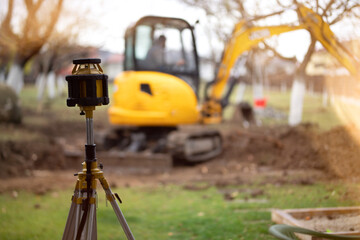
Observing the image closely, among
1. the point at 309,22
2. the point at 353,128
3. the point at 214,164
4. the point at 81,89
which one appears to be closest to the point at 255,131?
the point at 214,164

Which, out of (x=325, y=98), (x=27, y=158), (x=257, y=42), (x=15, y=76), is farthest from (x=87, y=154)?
(x=325, y=98)

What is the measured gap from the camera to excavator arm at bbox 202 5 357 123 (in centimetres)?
518

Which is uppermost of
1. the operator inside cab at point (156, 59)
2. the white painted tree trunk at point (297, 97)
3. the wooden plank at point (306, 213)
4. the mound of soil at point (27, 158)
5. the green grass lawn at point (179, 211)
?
the operator inside cab at point (156, 59)

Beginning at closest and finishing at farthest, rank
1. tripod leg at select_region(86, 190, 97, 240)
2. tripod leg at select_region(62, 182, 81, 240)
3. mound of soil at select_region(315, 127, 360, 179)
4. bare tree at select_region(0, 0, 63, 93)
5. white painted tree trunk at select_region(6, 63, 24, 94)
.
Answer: tripod leg at select_region(86, 190, 97, 240) → tripod leg at select_region(62, 182, 81, 240) → mound of soil at select_region(315, 127, 360, 179) → bare tree at select_region(0, 0, 63, 93) → white painted tree trunk at select_region(6, 63, 24, 94)

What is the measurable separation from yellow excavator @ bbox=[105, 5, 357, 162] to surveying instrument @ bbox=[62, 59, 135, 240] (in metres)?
6.74

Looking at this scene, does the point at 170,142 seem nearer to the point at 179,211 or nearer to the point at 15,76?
the point at 179,211

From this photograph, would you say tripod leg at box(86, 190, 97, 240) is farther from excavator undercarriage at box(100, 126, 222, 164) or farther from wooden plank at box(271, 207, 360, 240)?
excavator undercarriage at box(100, 126, 222, 164)

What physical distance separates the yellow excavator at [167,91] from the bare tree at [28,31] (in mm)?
5135

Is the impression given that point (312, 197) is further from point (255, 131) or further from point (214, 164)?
point (255, 131)

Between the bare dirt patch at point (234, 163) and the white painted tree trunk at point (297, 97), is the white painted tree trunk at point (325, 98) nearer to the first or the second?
the white painted tree trunk at point (297, 97)

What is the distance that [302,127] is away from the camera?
11.6 metres

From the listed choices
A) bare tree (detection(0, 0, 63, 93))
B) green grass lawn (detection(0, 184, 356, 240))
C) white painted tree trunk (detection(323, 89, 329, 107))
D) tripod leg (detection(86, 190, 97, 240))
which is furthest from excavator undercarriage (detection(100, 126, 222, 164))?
white painted tree trunk (detection(323, 89, 329, 107))

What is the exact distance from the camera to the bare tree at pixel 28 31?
15.0m

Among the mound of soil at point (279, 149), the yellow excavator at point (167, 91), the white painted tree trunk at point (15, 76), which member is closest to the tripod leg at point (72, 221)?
the mound of soil at point (279, 149)
